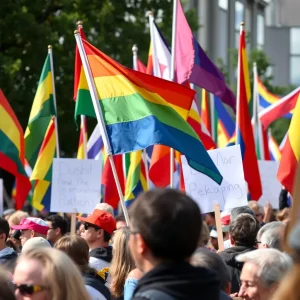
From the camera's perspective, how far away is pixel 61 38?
25.4 m

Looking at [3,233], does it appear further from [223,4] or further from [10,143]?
[223,4]

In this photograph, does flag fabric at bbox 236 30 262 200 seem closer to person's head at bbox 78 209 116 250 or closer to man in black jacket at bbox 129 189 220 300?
person's head at bbox 78 209 116 250

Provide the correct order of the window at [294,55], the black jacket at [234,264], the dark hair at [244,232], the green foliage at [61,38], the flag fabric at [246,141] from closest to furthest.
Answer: the black jacket at [234,264], the dark hair at [244,232], the flag fabric at [246,141], the green foliage at [61,38], the window at [294,55]

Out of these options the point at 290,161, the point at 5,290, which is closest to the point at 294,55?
the point at 290,161

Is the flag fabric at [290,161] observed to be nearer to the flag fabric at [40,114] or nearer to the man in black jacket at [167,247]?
the flag fabric at [40,114]

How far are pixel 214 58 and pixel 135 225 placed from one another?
44.8m

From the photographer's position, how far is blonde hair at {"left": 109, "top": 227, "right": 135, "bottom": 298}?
255 inches

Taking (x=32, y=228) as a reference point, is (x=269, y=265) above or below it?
above

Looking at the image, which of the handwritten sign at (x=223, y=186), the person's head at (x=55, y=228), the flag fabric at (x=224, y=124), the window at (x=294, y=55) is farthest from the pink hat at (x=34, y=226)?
the window at (x=294, y=55)

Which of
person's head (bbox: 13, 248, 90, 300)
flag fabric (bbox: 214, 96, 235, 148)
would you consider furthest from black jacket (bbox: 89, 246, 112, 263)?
flag fabric (bbox: 214, 96, 235, 148)

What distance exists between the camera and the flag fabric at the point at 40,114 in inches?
558

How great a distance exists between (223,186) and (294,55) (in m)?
59.0

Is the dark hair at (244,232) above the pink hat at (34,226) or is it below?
above

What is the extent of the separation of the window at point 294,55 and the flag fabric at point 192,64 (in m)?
54.3
